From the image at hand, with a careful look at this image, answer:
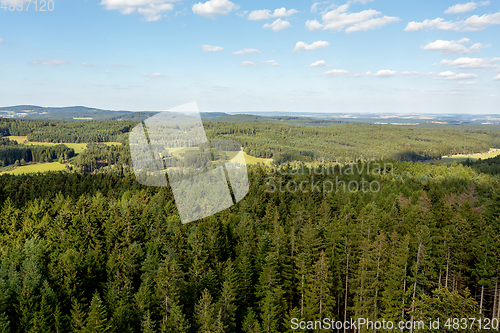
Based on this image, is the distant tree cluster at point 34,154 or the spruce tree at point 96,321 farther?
the distant tree cluster at point 34,154

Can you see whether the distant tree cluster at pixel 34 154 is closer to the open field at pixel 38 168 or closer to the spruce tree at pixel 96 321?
the open field at pixel 38 168

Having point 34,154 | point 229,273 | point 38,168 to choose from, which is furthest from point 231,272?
point 34,154

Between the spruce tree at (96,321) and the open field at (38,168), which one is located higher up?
the spruce tree at (96,321)

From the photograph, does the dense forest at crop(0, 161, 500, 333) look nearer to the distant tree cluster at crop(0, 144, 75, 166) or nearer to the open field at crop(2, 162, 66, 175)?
the open field at crop(2, 162, 66, 175)

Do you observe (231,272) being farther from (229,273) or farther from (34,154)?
(34,154)

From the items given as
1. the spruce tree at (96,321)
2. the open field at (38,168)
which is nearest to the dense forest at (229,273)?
the spruce tree at (96,321)

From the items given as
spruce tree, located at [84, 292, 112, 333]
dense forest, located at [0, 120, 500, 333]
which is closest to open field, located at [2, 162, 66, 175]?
dense forest, located at [0, 120, 500, 333]

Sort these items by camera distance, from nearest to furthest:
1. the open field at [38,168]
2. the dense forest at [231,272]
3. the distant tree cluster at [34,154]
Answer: the dense forest at [231,272]
the open field at [38,168]
the distant tree cluster at [34,154]

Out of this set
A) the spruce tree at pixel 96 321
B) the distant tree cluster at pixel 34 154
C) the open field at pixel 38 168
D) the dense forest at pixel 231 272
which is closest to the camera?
the spruce tree at pixel 96 321
